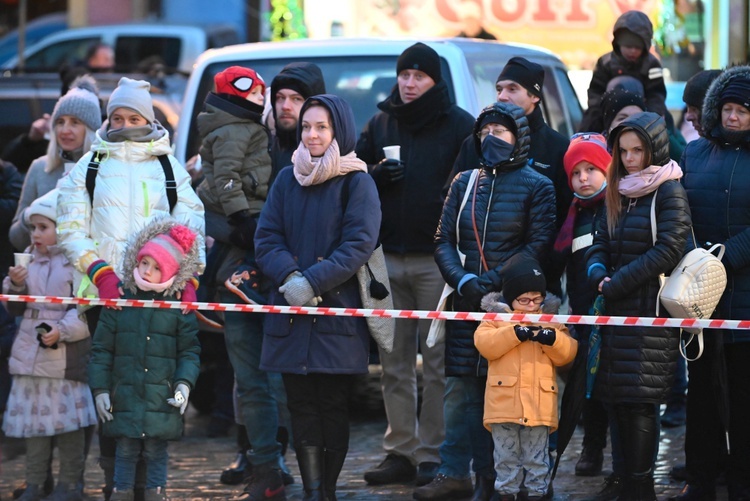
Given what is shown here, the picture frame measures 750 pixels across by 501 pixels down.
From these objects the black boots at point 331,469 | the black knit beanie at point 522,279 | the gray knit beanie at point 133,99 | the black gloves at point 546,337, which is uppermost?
the gray knit beanie at point 133,99

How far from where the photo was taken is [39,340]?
7527mm

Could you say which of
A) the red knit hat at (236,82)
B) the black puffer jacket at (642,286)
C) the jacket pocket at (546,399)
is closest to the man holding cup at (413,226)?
the red knit hat at (236,82)

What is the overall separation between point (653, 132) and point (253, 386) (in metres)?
2.46

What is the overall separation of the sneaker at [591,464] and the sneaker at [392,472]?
0.90 m

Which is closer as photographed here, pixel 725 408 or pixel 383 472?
pixel 725 408

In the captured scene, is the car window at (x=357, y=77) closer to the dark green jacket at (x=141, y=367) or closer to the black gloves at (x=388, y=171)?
the black gloves at (x=388, y=171)

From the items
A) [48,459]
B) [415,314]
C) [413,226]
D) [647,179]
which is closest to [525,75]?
[413,226]

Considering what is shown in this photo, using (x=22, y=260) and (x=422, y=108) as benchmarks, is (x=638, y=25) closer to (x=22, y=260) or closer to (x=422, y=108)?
(x=422, y=108)

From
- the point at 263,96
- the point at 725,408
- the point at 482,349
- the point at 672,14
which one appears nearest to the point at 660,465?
the point at 725,408

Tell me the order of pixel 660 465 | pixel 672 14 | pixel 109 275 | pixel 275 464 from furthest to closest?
pixel 672 14
pixel 660 465
pixel 275 464
pixel 109 275

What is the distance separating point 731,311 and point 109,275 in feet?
9.83

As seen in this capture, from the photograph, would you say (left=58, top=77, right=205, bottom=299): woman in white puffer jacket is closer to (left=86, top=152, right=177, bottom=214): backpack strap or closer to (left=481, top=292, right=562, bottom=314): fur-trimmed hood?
(left=86, top=152, right=177, bottom=214): backpack strap

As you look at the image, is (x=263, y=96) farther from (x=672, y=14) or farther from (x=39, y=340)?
(x=672, y=14)

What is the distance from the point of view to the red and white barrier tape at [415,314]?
653 centimetres
